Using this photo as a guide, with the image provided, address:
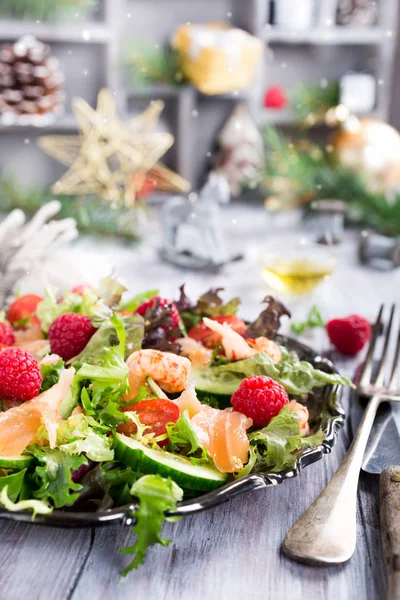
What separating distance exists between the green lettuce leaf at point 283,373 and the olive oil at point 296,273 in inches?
31.4

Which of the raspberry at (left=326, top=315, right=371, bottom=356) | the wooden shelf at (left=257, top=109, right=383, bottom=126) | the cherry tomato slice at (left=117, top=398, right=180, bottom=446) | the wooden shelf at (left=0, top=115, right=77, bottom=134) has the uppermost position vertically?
the cherry tomato slice at (left=117, top=398, right=180, bottom=446)

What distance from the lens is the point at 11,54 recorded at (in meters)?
3.29

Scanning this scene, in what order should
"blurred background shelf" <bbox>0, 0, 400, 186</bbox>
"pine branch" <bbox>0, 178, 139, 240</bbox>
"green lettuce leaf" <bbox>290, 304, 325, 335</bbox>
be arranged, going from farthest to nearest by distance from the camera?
"blurred background shelf" <bbox>0, 0, 400, 186</bbox> < "pine branch" <bbox>0, 178, 139, 240</bbox> < "green lettuce leaf" <bbox>290, 304, 325, 335</bbox>

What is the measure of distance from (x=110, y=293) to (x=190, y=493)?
540 mm

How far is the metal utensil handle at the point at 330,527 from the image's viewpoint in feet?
2.70

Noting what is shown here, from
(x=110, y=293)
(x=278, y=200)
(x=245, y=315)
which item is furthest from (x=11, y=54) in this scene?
(x=110, y=293)

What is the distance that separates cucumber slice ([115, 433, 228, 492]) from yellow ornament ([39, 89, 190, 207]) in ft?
7.79

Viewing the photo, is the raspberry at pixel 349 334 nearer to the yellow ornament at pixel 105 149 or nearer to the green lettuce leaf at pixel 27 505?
the green lettuce leaf at pixel 27 505

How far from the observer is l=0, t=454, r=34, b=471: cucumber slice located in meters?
0.87

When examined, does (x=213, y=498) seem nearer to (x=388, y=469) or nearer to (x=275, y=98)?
(x=388, y=469)

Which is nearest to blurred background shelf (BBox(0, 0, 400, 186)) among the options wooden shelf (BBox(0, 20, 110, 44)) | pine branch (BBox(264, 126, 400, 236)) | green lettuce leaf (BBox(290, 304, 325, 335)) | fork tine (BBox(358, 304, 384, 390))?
wooden shelf (BBox(0, 20, 110, 44))

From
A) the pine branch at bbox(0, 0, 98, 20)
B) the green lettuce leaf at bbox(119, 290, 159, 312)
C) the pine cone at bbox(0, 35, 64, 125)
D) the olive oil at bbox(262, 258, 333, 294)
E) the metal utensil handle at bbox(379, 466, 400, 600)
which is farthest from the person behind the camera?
the pine cone at bbox(0, 35, 64, 125)

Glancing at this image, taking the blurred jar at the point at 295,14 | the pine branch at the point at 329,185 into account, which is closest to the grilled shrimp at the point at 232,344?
the pine branch at the point at 329,185

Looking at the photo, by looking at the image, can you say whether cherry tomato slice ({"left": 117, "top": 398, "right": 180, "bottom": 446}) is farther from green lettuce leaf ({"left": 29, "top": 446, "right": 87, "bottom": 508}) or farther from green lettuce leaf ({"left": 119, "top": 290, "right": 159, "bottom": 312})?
green lettuce leaf ({"left": 119, "top": 290, "right": 159, "bottom": 312})
